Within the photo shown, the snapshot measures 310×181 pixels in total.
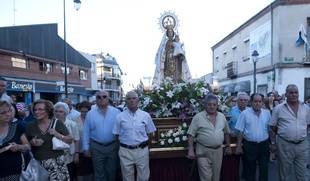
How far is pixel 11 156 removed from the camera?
4457 millimetres

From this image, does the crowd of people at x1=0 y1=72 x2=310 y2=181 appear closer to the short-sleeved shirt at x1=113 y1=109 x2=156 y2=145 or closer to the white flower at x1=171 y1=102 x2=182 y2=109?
the short-sleeved shirt at x1=113 y1=109 x2=156 y2=145

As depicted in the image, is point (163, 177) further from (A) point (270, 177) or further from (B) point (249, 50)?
(B) point (249, 50)

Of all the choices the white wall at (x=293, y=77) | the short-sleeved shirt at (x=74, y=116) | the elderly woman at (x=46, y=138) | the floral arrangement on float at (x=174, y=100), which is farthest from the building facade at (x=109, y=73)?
the elderly woman at (x=46, y=138)

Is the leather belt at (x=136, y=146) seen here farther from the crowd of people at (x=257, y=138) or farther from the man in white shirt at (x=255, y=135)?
the man in white shirt at (x=255, y=135)

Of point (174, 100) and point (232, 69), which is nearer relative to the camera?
point (174, 100)

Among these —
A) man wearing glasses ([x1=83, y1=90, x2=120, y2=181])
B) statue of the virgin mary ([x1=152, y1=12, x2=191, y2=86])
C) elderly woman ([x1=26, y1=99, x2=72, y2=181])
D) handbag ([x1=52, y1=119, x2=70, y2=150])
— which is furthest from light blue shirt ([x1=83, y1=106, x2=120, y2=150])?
statue of the virgin mary ([x1=152, y1=12, x2=191, y2=86])

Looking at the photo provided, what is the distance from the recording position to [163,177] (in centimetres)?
669

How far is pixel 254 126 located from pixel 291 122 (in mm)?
660

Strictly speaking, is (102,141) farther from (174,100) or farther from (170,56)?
(170,56)

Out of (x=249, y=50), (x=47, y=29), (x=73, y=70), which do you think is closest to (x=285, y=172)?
(x=249, y=50)

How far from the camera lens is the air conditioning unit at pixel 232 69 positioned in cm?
3147

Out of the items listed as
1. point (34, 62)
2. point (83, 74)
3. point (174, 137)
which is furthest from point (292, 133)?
point (83, 74)

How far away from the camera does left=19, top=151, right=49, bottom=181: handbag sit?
14.9 ft

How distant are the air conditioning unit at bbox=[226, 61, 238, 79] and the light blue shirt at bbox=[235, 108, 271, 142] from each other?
2543cm
